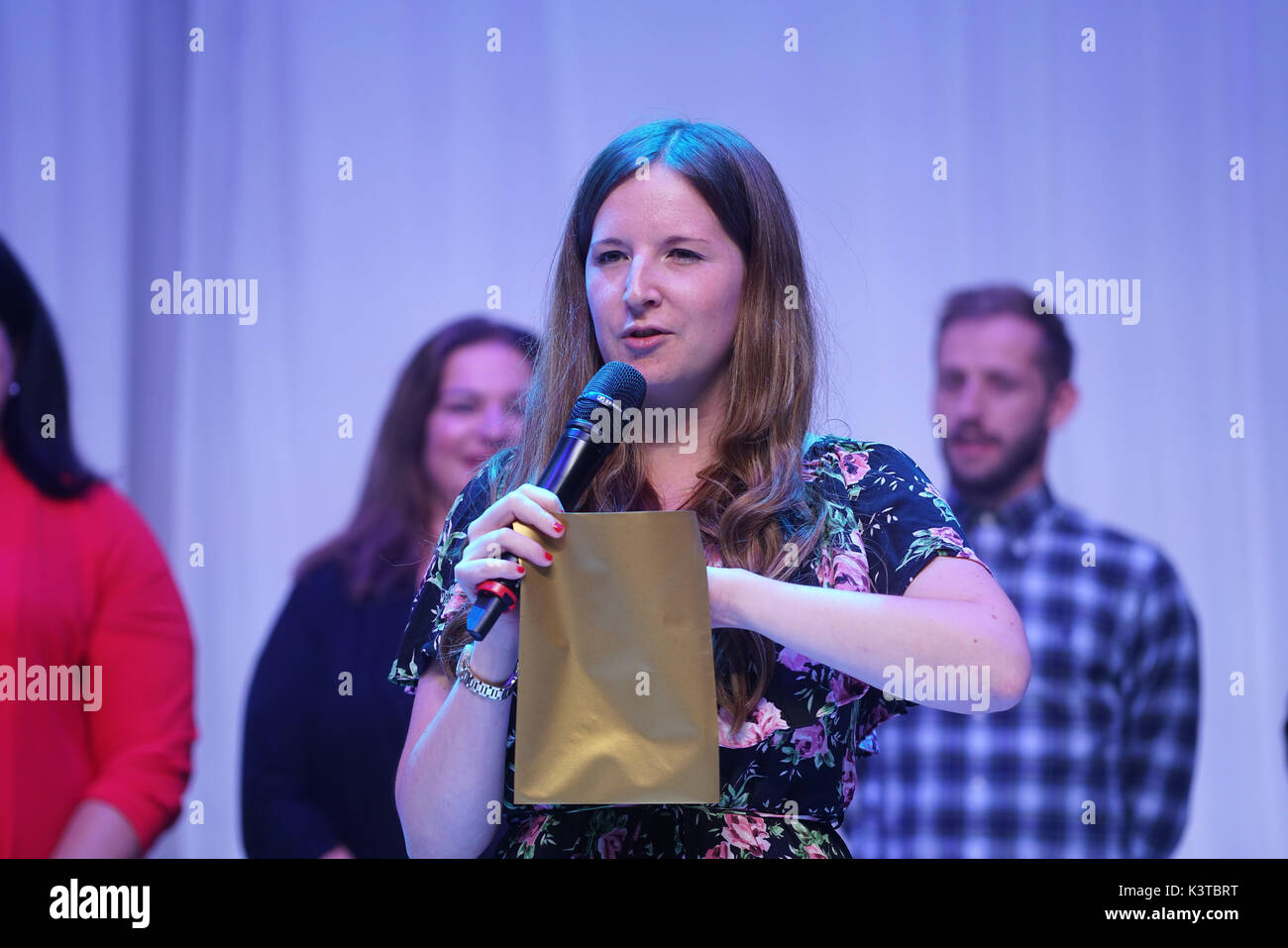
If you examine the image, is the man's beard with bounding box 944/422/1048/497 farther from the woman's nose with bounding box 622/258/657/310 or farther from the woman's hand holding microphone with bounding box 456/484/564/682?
the woman's hand holding microphone with bounding box 456/484/564/682

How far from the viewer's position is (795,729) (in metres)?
1.36

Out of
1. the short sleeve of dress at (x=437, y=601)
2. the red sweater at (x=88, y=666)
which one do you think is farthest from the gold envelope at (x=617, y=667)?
the red sweater at (x=88, y=666)

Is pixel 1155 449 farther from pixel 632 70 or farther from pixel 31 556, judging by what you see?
pixel 31 556

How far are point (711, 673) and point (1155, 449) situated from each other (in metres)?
1.59

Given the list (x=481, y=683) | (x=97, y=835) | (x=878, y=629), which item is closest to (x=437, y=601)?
(x=481, y=683)

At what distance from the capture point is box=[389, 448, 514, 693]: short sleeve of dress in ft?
4.75

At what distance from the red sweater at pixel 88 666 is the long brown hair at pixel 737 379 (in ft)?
4.30

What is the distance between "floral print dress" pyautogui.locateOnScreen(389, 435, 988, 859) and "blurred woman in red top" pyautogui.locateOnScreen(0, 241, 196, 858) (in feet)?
4.09

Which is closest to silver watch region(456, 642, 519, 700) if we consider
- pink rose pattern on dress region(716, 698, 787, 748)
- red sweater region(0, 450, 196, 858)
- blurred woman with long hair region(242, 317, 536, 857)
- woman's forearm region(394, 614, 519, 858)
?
woman's forearm region(394, 614, 519, 858)

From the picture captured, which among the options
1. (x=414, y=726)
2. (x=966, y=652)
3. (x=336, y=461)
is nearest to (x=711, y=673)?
(x=966, y=652)

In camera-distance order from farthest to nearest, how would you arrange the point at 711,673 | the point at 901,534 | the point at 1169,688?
the point at 1169,688 → the point at 901,534 → the point at 711,673

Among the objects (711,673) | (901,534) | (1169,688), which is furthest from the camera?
(1169,688)

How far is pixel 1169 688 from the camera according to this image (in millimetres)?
2436

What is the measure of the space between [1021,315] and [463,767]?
1689mm
